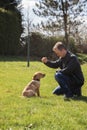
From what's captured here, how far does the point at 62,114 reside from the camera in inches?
330

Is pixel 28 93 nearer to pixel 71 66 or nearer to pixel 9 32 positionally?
pixel 71 66

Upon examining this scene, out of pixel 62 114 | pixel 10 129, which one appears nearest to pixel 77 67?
pixel 62 114

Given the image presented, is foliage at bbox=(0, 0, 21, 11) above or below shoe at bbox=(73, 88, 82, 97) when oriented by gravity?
above

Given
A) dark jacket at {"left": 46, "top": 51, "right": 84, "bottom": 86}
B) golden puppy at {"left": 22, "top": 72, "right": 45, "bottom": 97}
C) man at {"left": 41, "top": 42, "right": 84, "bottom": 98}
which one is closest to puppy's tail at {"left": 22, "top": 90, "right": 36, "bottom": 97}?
golden puppy at {"left": 22, "top": 72, "right": 45, "bottom": 97}

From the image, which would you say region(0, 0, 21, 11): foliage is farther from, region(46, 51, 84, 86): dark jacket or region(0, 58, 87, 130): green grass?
region(0, 58, 87, 130): green grass

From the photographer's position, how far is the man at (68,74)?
1105cm

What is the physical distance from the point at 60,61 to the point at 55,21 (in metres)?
35.3

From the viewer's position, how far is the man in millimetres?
11045

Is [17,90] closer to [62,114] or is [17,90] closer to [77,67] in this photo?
[77,67]

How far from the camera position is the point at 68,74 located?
11.2 meters

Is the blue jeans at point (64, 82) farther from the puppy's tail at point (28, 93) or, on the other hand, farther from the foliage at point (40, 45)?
the foliage at point (40, 45)

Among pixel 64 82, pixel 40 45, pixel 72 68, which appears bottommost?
pixel 40 45

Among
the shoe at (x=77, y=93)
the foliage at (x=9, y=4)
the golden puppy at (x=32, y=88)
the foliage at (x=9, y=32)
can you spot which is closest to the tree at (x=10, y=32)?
the foliage at (x=9, y=32)

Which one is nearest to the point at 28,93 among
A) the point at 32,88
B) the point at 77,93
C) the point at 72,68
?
the point at 32,88
